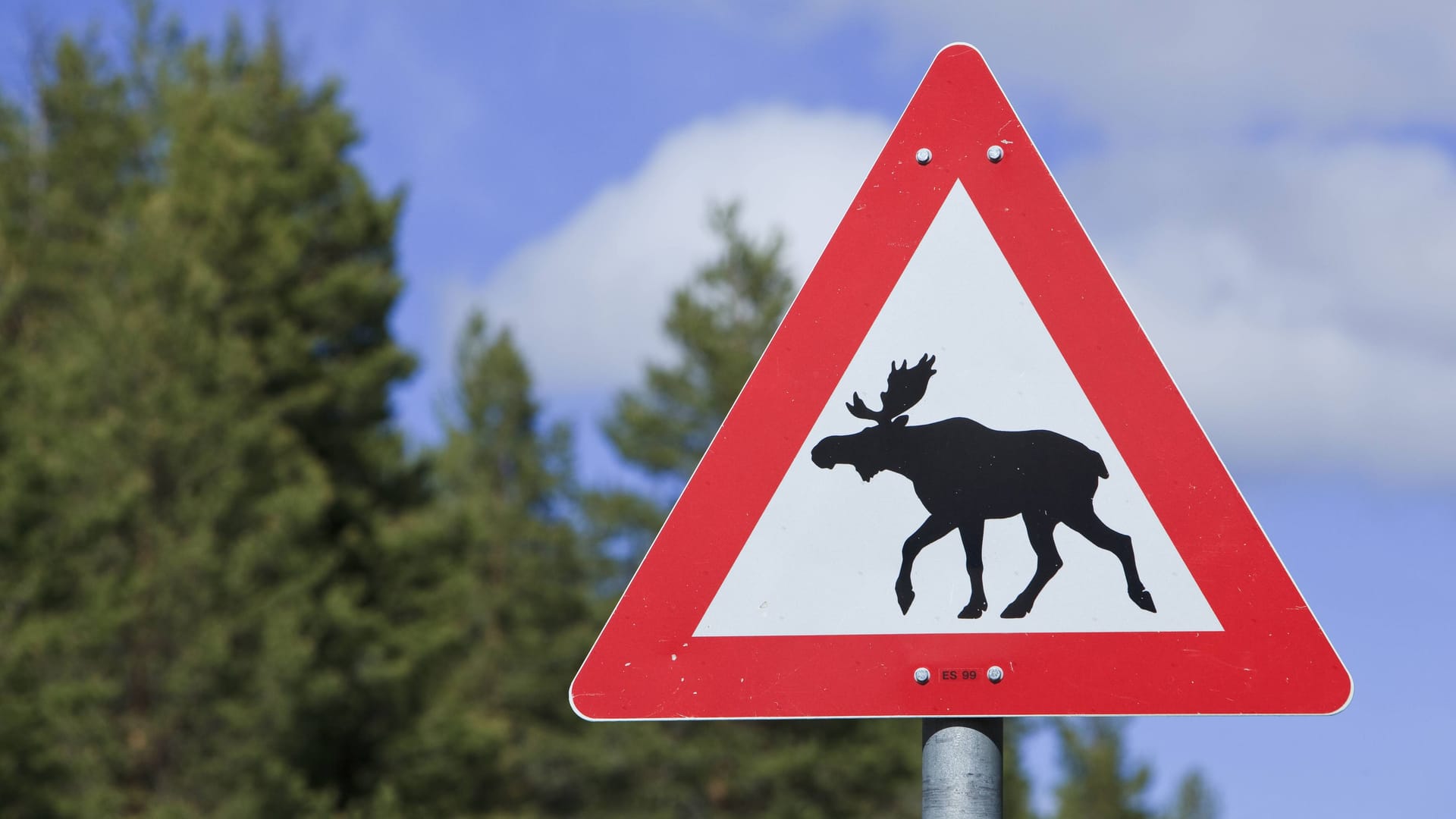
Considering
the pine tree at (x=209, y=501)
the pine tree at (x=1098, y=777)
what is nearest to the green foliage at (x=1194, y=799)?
the pine tree at (x=1098, y=777)

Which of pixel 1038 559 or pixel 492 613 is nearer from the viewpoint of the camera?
pixel 1038 559

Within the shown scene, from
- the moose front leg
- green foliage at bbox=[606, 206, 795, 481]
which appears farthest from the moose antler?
green foliage at bbox=[606, 206, 795, 481]

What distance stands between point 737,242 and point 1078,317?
100 ft

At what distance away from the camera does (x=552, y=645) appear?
38.2 metres

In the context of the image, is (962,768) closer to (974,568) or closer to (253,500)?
(974,568)

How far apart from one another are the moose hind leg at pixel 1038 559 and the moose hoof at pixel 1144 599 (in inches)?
4.4

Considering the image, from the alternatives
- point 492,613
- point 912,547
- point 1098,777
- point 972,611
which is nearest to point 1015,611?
point 972,611

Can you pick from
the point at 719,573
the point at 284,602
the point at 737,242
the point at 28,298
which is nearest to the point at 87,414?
the point at 284,602

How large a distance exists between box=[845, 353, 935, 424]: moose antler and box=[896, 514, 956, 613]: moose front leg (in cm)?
16

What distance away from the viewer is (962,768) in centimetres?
202

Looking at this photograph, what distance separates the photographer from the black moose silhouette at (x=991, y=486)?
2123mm

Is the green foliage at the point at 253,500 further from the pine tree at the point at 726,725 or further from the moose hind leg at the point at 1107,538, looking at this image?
the moose hind leg at the point at 1107,538

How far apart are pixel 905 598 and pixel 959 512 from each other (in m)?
0.14

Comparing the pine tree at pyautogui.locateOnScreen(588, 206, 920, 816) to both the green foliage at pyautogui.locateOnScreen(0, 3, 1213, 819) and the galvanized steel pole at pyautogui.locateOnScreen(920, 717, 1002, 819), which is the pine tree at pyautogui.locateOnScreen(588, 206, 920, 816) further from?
the galvanized steel pole at pyautogui.locateOnScreen(920, 717, 1002, 819)
